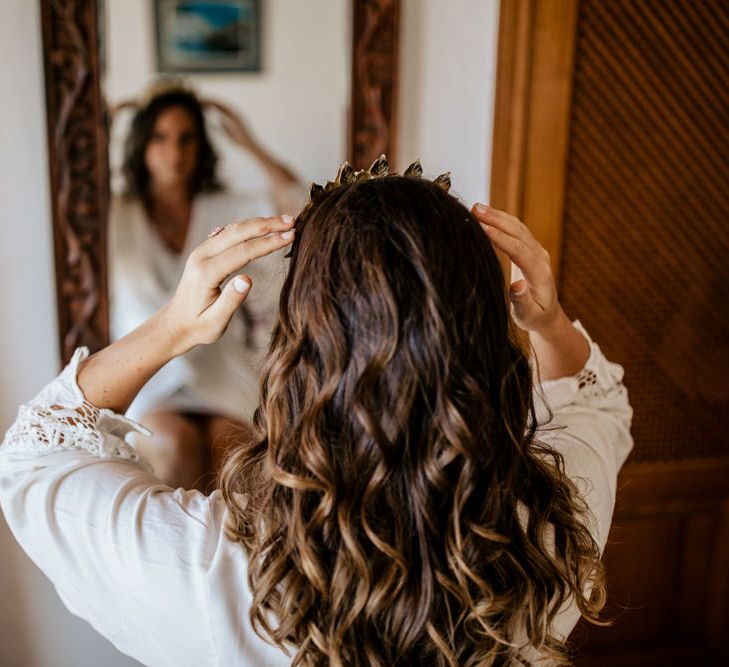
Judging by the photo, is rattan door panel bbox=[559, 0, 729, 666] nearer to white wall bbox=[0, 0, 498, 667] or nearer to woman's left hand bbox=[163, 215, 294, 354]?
white wall bbox=[0, 0, 498, 667]

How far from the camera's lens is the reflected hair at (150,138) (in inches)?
45.3

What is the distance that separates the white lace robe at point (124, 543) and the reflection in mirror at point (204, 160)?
20.1 inches

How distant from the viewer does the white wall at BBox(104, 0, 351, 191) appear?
1.13 metres

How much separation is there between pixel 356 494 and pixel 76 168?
34.7 inches

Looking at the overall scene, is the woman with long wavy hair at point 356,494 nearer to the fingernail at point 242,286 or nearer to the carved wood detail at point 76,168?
the fingernail at point 242,286

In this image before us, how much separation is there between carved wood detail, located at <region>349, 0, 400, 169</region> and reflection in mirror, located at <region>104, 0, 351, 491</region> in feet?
0.09

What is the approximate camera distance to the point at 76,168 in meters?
1.17

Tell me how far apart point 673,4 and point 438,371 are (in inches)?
43.2

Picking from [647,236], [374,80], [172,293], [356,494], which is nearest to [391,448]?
[356,494]

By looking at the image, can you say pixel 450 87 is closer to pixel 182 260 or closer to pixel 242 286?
pixel 182 260

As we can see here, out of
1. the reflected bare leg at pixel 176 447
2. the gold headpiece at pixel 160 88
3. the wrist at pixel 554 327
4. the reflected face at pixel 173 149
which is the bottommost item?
the reflected bare leg at pixel 176 447

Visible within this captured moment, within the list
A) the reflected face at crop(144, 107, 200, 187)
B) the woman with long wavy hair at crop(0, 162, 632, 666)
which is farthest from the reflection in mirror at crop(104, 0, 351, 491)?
Result: the woman with long wavy hair at crop(0, 162, 632, 666)

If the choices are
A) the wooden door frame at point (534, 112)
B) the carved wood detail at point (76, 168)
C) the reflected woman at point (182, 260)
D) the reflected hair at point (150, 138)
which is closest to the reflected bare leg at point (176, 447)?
the reflected woman at point (182, 260)

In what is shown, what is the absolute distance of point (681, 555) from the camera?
155 centimetres
